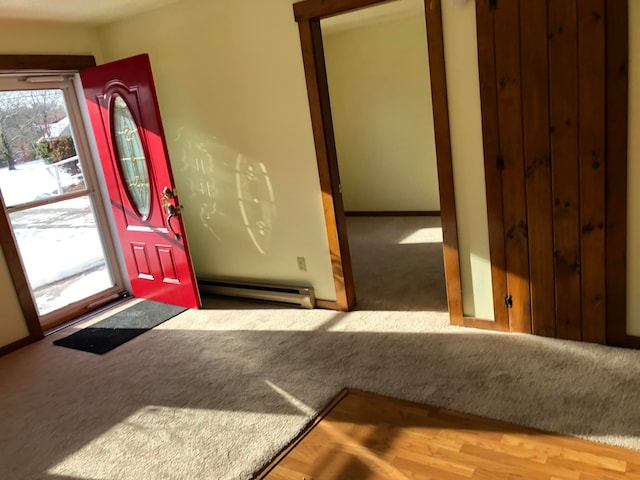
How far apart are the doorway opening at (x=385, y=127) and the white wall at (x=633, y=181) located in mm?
2486

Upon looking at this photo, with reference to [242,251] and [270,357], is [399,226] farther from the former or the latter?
[270,357]

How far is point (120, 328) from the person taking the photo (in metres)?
4.06

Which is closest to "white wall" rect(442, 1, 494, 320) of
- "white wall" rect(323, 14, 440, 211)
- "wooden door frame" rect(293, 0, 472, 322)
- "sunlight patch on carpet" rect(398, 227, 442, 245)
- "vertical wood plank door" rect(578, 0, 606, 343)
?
"wooden door frame" rect(293, 0, 472, 322)

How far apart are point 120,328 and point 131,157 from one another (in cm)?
138

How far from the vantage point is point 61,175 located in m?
4.42

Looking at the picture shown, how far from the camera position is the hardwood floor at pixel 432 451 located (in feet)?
6.72

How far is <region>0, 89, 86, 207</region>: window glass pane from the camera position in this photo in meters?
4.04

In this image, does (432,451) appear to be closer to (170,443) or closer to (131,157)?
(170,443)

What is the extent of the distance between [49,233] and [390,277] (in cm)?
290

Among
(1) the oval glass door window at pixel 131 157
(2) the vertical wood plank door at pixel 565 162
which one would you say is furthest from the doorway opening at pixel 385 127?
(2) the vertical wood plank door at pixel 565 162

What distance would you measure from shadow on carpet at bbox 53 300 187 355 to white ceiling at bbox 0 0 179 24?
236 cm

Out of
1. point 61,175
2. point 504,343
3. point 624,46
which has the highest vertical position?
point 624,46

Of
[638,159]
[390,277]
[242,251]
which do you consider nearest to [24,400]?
[242,251]

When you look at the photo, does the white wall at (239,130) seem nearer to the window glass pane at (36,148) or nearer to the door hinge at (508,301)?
the window glass pane at (36,148)
